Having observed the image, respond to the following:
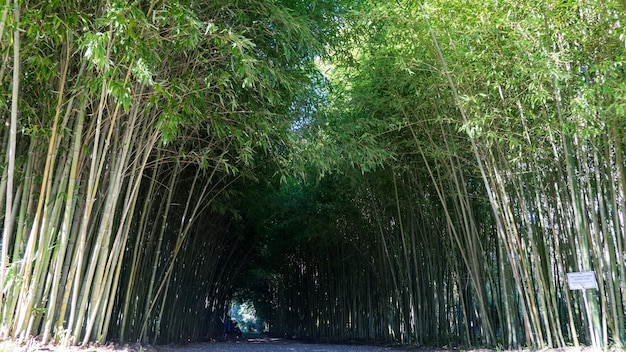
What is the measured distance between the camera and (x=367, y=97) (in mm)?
4539

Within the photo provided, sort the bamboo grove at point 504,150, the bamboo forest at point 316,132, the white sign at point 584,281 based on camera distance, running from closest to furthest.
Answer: the bamboo forest at point 316,132
the white sign at point 584,281
the bamboo grove at point 504,150

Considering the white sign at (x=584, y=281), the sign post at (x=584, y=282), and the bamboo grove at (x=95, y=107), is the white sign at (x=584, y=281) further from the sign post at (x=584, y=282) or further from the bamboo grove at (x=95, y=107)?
the bamboo grove at (x=95, y=107)

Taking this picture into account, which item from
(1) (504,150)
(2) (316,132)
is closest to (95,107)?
(2) (316,132)

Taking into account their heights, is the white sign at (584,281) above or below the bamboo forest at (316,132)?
below

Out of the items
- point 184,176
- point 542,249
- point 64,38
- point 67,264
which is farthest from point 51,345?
point 542,249

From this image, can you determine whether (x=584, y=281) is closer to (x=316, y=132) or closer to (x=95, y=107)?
(x=316, y=132)

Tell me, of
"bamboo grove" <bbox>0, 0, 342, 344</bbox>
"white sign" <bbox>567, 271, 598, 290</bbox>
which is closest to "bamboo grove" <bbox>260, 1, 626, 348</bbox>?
"white sign" <bbox>567, 271, 598, 290</bbox>

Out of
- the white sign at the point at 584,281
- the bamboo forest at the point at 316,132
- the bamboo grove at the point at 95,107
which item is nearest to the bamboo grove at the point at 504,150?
the bamboo forest at the point at 316,132

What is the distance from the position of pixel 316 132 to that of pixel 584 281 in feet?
7.64

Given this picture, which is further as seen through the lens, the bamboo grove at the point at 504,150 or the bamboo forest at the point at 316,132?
the bamboo grove at the point at 504,150

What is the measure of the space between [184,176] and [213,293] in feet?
14.4

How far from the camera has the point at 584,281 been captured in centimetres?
337

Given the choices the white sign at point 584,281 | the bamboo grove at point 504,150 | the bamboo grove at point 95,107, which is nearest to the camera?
the bamboo grove at point 95,107

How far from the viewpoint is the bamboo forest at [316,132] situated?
2.90m
